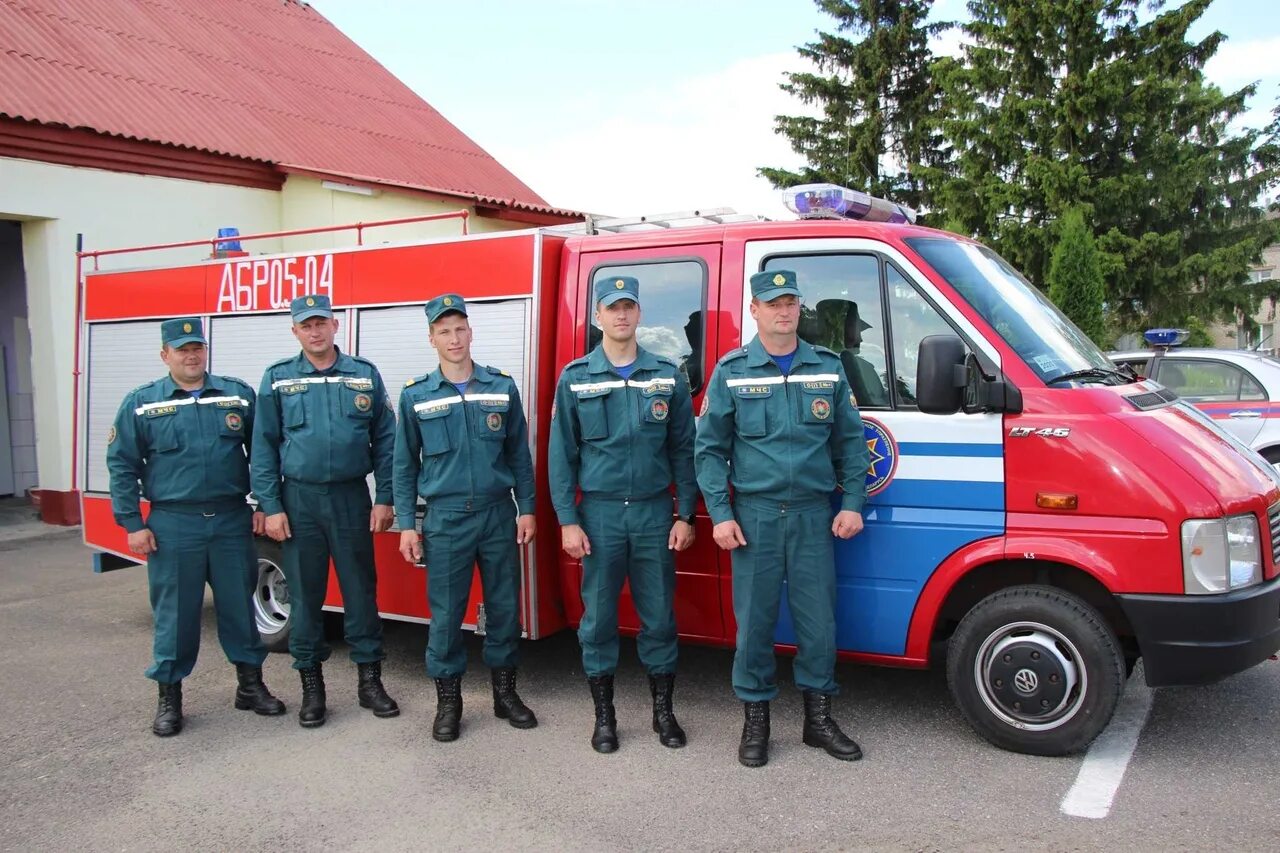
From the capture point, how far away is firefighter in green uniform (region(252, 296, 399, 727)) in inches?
190

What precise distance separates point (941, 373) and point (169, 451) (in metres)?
3.57

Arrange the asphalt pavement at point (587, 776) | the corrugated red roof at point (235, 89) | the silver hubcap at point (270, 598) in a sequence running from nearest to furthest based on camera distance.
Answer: the asphalt pavement at point (587, 776), the silver hubcap at point (270, 598), the corrugated red roof at point (235, 89)

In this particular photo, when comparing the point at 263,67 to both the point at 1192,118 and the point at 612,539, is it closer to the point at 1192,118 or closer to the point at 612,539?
the point at 612,539

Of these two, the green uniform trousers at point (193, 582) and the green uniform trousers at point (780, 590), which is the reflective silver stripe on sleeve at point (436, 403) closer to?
the green uniform trousers at point (193, 582)

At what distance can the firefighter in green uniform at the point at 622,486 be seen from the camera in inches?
172

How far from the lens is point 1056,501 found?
13.0 feet

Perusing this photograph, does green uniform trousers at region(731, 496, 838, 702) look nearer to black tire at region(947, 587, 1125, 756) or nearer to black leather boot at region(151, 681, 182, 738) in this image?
black tire at region(947, 587, 1125, 756)

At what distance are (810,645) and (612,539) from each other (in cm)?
95

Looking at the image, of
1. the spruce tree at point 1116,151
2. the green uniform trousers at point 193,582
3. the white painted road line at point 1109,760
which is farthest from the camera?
the spruce tree at point 1116,151

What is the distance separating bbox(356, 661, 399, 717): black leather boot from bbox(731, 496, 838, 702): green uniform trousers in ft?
5.90

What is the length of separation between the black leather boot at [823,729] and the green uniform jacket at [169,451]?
2945 mm

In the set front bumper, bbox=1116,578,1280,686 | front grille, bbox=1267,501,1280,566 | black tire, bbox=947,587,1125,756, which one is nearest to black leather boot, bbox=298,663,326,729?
black tire, bbox=947,587,1125,756

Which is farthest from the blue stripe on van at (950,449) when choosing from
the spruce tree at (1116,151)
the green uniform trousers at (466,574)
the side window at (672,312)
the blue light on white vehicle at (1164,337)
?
the spruce tree at (1116,151)

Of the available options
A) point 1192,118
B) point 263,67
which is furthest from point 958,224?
point 263,67
